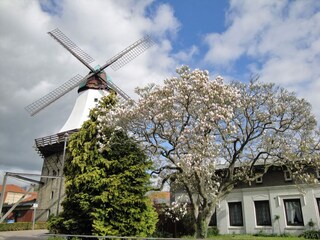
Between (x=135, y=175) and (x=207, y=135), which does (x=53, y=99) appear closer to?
(x=135, y=175)

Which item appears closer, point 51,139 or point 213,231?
point 213,231

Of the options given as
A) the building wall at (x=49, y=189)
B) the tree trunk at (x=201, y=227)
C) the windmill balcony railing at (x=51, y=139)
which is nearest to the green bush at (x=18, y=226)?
the building wall at (x=49, y=189)

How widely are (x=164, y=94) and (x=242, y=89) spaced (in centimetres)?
485

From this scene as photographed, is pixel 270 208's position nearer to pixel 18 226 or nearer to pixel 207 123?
pixel 207 123

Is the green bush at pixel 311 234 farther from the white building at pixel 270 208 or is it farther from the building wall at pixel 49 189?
the building wall at pixel 49 189

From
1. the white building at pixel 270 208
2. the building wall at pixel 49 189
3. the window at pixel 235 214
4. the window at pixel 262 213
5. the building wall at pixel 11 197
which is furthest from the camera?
the building wall at pixel 11 197

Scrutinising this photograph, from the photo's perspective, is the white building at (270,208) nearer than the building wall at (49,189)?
Yes

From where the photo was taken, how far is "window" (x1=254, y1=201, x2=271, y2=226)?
24.8 meters

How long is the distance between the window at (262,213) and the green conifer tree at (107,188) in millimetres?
13243

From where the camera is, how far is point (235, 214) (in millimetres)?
26578

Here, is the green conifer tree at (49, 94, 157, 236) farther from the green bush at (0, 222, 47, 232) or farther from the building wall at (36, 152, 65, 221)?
the green bush at (0, 222, 47, 232)

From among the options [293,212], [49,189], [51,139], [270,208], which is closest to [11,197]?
[49,189]

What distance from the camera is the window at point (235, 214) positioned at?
2627 cm

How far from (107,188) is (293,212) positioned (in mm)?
17367
